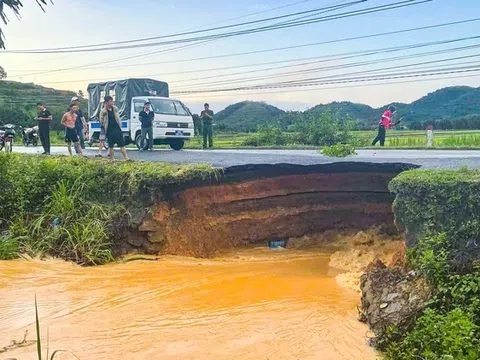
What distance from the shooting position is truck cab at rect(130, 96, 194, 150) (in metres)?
19.2

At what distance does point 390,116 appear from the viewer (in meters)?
21.6

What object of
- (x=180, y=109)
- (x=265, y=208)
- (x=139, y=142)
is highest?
(x=180, y=109)

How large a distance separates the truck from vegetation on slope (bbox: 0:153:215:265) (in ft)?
24.2

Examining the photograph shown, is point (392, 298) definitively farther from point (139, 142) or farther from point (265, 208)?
point (139, 142)

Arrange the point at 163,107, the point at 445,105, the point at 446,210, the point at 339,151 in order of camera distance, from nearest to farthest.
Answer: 1. the point at 446,210
2. the point at 339,151
3. the point at 163,107
4. the point at 445,105

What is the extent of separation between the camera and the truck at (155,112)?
19.3m

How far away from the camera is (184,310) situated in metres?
7.09

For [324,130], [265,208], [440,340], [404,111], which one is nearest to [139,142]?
[265,208]

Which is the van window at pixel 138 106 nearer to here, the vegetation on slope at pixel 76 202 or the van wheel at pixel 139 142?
the van wheel at pixel 139 142

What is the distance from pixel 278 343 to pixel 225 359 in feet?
2.18

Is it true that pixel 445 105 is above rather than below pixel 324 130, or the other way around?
above

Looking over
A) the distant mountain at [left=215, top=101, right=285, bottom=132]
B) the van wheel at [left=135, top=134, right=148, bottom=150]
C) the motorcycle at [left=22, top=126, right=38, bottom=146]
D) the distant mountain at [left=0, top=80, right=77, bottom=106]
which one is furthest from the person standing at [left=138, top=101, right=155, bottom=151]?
the distant mountain at [left=0, top=80, right=77, bottom=106]

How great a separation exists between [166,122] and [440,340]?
1519cm

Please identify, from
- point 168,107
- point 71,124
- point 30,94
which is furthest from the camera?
point 30,94
